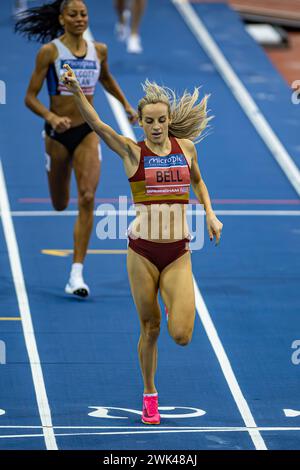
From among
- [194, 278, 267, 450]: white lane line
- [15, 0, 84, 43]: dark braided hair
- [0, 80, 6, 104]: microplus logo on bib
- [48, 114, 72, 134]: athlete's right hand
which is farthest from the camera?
[0, 80, 6, 104]: microplus logo on bib

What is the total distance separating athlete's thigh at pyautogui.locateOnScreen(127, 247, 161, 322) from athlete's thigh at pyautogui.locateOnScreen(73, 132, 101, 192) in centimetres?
287

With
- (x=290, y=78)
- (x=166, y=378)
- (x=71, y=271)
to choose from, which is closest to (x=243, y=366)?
(x=166, y=378)

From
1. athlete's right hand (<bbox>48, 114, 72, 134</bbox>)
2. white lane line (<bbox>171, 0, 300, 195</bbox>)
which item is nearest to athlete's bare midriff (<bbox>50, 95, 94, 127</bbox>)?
athlete's right hand (<bbox>48, 114, 72, 134</bbox>)

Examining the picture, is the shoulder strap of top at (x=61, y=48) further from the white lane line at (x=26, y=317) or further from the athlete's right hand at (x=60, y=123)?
the white lane line at (x=26, y=317)

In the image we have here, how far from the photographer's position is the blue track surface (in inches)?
382

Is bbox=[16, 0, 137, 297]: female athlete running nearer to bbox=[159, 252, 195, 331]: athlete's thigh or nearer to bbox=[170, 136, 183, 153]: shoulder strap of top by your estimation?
bbox=[170, 136, 183, 153]: shoulder strap of top

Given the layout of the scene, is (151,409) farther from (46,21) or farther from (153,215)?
(46,21)

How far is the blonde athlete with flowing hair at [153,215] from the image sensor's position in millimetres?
9438

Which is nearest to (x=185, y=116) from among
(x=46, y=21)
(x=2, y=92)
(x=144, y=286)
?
(x=144, y=286)

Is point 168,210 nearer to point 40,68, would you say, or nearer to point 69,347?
point 69,347

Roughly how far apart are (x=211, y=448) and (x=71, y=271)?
11.8 feet

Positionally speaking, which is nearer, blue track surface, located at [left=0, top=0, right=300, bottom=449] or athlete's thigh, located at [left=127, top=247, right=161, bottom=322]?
athlete's thigh, located at [left=127, top=247, right=161, bottom=322]

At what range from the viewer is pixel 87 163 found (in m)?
12.3

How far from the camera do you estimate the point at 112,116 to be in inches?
692
